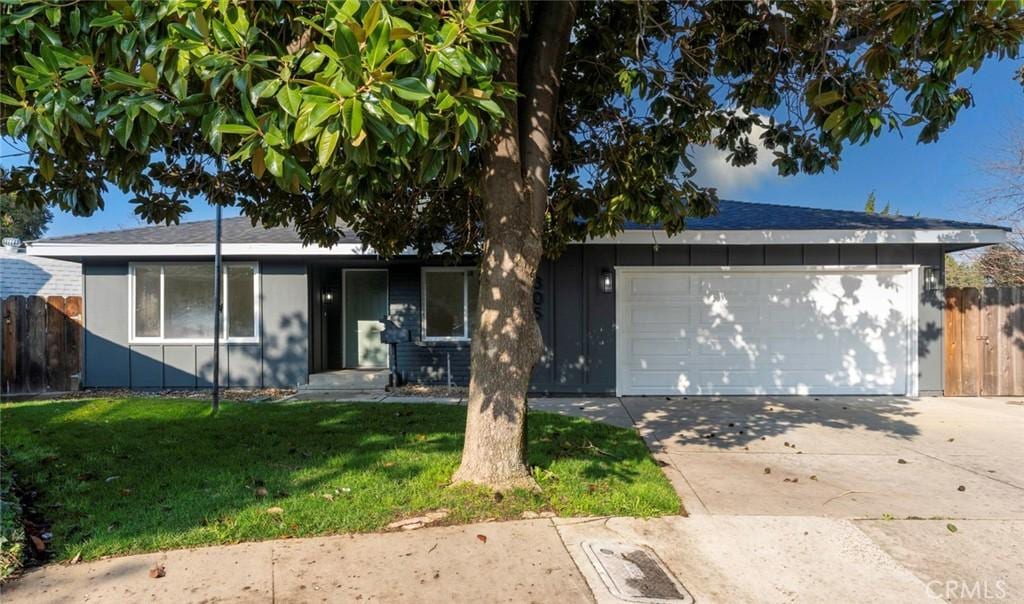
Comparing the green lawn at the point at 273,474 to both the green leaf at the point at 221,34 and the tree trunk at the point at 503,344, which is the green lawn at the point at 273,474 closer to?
the tree trunk at the point at 503,344

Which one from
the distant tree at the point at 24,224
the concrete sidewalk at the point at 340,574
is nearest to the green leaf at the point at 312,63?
the concrete sidewalk at the point at 340,574

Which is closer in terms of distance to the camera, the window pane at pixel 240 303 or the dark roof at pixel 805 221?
the dark roof at pixel 805 221

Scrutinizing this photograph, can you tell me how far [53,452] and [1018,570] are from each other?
7350 mm

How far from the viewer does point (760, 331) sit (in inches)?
340

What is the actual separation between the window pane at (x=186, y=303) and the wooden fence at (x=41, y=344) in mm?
1625

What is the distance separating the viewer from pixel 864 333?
8.55 meters

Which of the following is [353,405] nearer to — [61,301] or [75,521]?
[75,521]

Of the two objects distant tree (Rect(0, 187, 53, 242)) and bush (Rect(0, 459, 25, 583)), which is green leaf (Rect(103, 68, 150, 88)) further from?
distant tree (Rect(0, 187, 53, 242))

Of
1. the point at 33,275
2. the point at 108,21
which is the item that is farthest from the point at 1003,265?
the point at 33,275

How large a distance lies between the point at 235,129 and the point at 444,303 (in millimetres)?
7010

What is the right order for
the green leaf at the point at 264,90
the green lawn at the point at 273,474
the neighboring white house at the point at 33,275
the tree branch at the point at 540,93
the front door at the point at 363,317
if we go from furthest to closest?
the neighboring white house at the point at 33,275 → the front door at the point at 363,317 → the tree branch at the point at 540,93 → the green lawn at the point at 273,474 → the green leaf at the point at 264,90

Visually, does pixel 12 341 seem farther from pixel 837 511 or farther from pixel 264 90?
pixel 837 511

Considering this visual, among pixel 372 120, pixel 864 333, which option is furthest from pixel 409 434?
pixel 864 333

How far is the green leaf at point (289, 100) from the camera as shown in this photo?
2176mm
